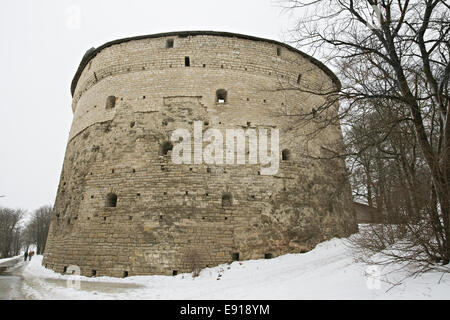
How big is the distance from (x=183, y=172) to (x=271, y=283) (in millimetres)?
4381

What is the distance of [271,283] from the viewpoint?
227 inches

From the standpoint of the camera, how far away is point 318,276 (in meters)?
5.54

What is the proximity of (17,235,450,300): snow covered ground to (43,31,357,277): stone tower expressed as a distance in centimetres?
52

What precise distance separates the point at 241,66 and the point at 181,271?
7.37 meters

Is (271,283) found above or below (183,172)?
below

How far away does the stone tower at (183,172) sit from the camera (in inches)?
322

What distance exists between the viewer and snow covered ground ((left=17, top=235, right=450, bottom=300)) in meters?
3.87

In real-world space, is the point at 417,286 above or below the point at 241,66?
below

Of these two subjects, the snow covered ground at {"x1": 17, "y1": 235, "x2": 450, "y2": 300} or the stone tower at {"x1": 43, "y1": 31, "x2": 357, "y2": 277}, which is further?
the stone tower at {"x1": 43, "y1": 31, "x2": 357, "y2": 277}

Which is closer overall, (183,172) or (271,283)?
(271,283)

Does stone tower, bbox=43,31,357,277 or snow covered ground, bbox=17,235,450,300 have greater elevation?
stone tower, bbox=43,31,357,277

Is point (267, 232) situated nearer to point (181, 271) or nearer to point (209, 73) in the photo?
point (181, 271)

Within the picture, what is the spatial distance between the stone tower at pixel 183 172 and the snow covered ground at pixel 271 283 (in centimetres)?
52

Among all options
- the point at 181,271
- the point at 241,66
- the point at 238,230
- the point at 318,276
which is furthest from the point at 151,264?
the point at 241,66
